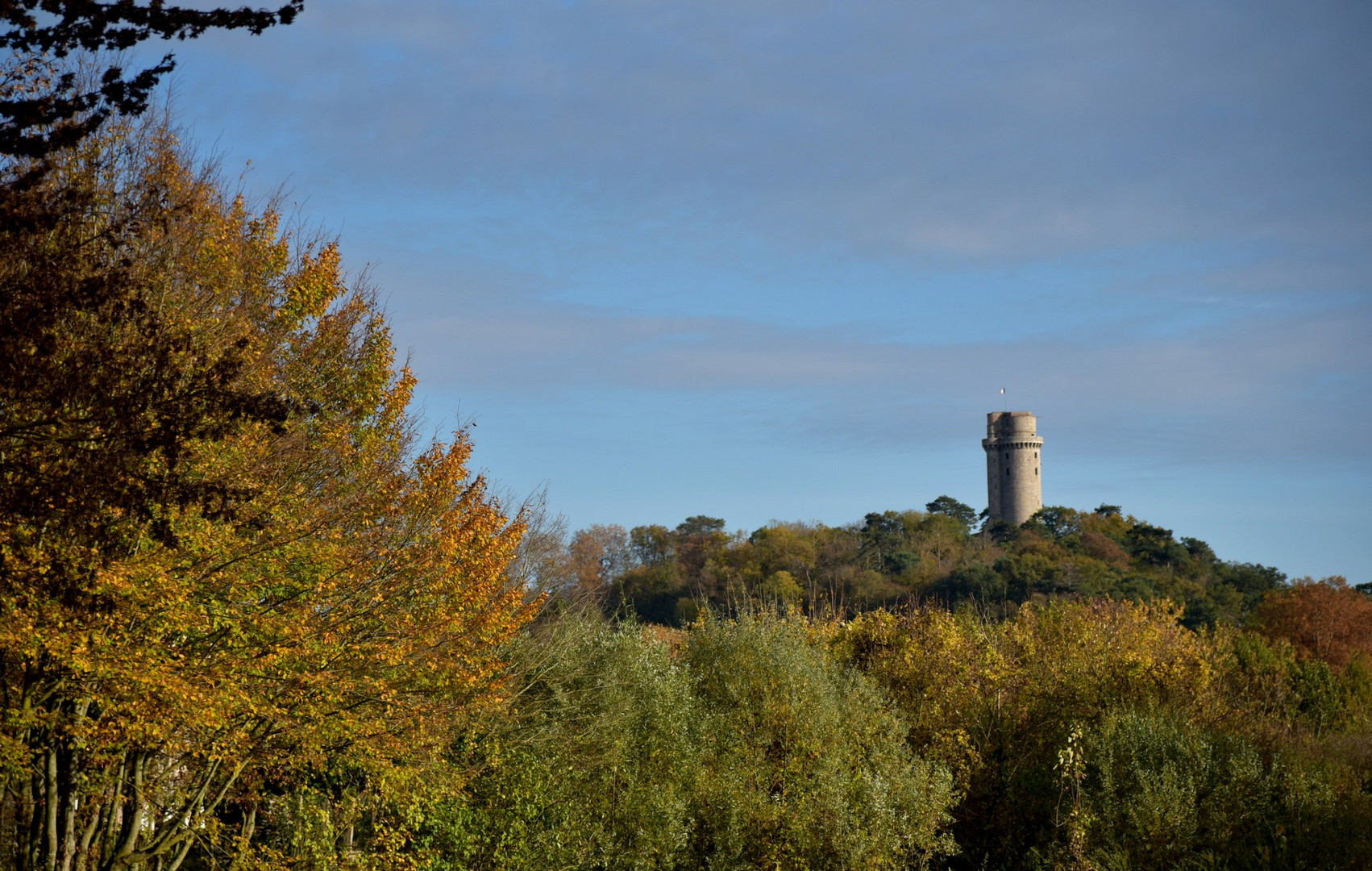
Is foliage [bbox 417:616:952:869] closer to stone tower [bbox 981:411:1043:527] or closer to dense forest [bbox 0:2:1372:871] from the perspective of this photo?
dense forest [bbox 0:2:1372:871]

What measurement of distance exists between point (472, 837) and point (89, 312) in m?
10.3

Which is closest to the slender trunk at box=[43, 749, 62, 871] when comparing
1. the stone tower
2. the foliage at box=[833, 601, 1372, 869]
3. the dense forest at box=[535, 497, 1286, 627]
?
the foliage at box=[833, 601, 1372, 869]

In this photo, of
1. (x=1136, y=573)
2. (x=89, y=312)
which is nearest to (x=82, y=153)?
(x=89, y=312)

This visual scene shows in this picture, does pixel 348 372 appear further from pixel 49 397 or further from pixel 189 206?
pixel 49 397

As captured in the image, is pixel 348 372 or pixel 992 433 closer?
pixel 348 372

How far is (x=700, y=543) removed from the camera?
8319 centimetres

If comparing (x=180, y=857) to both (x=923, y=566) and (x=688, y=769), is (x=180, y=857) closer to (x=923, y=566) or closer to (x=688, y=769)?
(x=688, y=769)

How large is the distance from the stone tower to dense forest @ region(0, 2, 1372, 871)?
77.7m

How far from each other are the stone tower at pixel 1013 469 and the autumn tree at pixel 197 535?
91.0 metres

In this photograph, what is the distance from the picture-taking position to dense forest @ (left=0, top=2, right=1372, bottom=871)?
444 inches

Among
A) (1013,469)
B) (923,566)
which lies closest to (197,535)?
(923,566)

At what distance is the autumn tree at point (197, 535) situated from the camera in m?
11.0

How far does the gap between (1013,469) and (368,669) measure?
9717cm

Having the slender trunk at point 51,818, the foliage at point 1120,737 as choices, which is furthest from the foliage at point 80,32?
the foliage at point 1120,737
